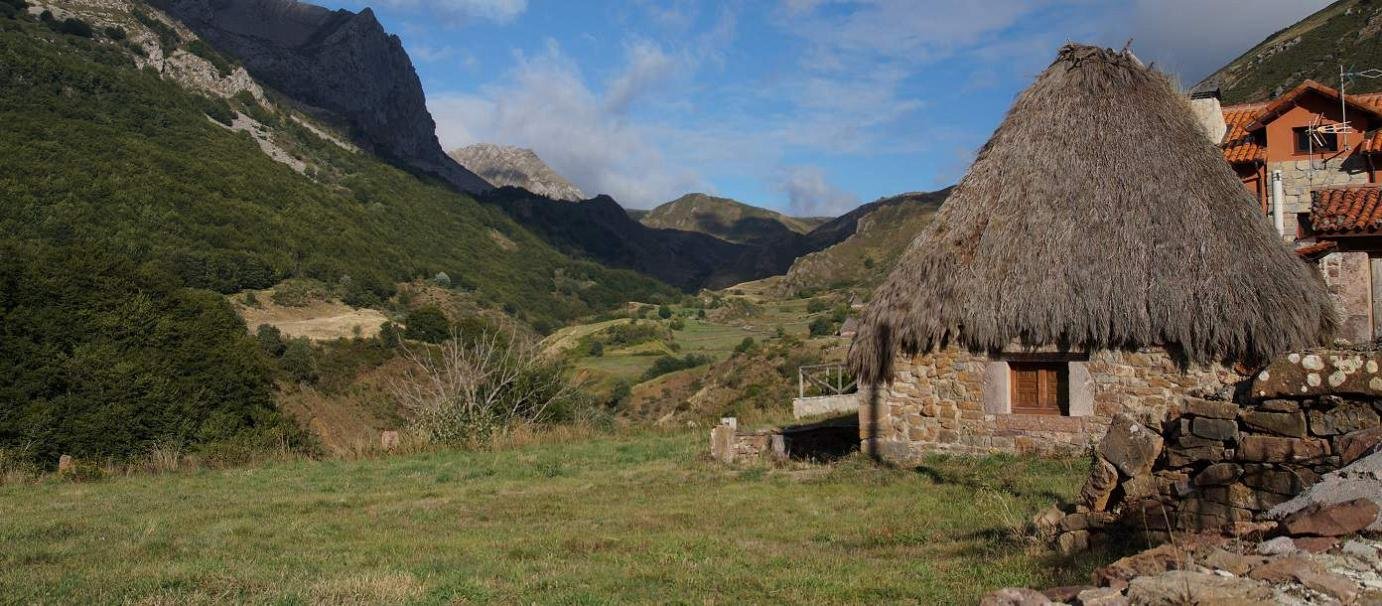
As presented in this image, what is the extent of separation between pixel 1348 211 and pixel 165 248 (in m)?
48.6

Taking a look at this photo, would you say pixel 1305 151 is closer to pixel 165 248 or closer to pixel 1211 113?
pixel 1211 113

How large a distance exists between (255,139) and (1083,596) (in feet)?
257

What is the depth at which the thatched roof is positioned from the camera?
10367mm

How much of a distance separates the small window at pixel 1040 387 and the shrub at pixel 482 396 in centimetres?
976

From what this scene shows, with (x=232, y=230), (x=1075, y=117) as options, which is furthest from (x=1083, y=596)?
(x=232, y=230)

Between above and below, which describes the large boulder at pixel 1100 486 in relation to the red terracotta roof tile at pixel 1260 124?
below

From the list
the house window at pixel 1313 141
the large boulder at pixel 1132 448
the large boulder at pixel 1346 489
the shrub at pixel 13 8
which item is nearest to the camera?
the large boulder at pixel 1346 489

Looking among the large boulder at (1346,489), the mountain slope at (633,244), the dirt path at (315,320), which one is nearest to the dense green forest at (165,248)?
the dirt path at (315,320)

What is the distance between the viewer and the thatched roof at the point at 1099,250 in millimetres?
10367

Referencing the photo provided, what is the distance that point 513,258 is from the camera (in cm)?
8856

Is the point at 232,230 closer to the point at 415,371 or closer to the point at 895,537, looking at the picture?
the point at 415,371

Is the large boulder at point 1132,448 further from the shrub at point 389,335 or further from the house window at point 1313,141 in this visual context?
the shrub at point 389,335

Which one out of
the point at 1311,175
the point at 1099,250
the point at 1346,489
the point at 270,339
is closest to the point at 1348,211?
Answer: the point at 1311,175

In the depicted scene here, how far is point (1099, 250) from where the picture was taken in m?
10.9
